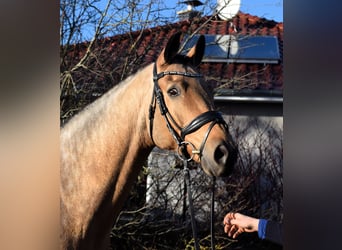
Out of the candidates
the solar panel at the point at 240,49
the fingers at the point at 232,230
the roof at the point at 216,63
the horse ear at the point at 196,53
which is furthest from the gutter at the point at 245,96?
the fingers at the point at 232,230

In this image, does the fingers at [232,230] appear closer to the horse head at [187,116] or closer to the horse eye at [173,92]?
the horse head at [187,116]

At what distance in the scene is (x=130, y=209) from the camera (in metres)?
2.70

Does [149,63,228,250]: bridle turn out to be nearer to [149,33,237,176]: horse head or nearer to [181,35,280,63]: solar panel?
[149,33,237,176]: horse head

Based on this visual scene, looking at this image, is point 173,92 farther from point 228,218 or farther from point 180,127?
point 228,218

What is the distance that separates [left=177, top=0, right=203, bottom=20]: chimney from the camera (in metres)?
A: 2.46

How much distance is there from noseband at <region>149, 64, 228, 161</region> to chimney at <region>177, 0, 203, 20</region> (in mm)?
515

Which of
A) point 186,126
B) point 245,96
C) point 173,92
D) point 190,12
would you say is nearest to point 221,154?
point 186,126

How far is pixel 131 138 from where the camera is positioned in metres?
2.06

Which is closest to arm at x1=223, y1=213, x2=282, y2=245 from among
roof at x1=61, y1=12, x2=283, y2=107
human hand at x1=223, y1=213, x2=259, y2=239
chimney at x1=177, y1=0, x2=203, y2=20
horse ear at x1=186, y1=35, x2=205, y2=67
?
human hand at x1=223, y1=213, x2=259, y2=239

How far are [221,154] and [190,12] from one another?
0.91 meters

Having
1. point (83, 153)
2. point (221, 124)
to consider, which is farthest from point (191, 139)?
point (83, 153)

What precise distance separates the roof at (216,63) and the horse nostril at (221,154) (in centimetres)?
57

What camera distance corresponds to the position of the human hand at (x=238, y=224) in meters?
2.24
